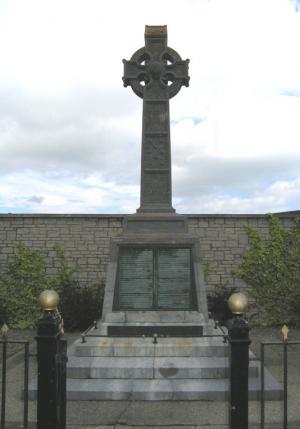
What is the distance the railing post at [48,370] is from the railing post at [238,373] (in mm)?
1525

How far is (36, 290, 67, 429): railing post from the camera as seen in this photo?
3.86 meters

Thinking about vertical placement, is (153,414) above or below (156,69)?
below

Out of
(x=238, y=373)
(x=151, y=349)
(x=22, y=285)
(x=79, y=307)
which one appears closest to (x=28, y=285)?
(x=22, y=285)

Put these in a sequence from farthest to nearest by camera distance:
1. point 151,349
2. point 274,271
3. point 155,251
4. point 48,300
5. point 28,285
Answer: point 28,285 → point 274,271 → point 155,251 → point 151,349 → point 48,300

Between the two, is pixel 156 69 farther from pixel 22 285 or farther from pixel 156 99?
pixel 22 285

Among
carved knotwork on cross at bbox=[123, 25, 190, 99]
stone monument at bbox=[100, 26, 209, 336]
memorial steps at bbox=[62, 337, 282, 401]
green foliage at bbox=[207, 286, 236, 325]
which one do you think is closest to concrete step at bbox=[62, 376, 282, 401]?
memorial steps at bbox=[62, 337, 282, 401]

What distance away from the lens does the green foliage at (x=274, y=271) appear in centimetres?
1203

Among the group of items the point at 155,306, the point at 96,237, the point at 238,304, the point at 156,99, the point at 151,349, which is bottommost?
the point at 151,349

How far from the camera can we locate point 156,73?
27.5 ft

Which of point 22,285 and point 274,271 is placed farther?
point 22,285

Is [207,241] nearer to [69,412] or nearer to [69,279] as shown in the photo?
[69,279]

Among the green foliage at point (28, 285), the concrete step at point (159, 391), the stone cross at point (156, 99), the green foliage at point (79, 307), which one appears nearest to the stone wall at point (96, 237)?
the green foliage at point (28, 285)

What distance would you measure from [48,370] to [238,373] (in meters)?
1.65

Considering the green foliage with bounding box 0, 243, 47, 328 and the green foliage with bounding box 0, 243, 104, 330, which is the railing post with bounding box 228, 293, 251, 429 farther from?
the green foliage with bounding box 0, 243, 47, 328
